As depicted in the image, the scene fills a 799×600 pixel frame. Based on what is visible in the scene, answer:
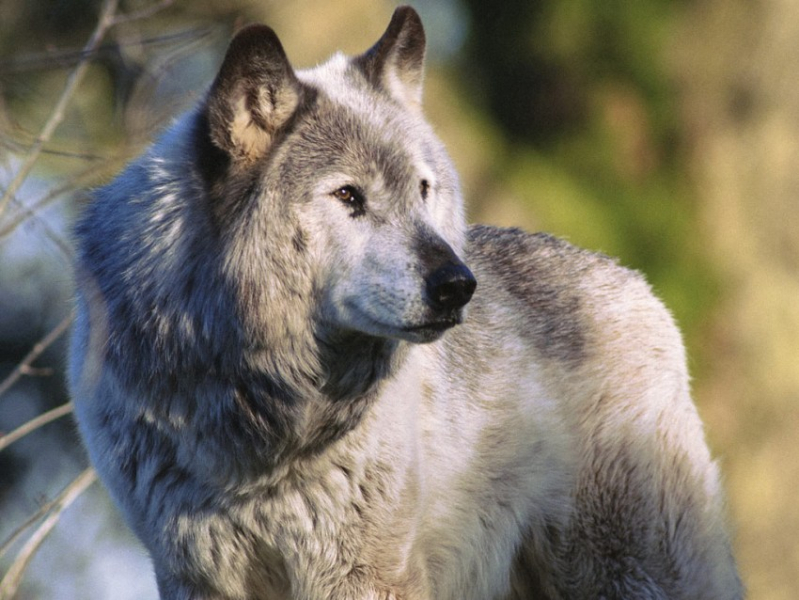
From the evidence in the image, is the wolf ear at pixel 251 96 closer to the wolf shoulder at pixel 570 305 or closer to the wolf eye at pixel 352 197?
the wolf eye at pixel 352 197

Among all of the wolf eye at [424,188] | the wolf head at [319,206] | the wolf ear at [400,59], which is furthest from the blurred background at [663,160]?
the wolf head at [319,206]

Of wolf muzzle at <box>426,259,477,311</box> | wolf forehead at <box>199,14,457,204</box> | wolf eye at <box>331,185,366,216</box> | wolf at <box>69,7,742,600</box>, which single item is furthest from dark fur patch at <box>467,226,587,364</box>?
wolf muzzle at <box>426,259,477,311</box>

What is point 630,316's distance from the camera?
15.8ft

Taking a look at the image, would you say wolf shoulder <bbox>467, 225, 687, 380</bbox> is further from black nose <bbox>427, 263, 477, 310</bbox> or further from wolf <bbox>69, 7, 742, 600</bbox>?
black nose <bbox>427, 263, 477, 310</bbox>

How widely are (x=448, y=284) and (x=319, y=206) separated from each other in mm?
489

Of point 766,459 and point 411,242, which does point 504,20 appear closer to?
point 766,459

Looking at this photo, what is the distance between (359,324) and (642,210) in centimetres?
544

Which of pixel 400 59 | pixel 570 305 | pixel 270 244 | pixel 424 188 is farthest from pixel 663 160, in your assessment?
pixel 270 244

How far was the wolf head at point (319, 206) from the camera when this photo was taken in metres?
3.27

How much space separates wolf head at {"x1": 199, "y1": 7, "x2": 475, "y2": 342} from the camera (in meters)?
3.27

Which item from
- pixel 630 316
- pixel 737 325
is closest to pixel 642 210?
pixel 737 325

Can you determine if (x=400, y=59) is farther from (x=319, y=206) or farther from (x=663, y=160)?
(x=663, y=160)

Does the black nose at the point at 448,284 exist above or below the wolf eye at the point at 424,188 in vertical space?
below

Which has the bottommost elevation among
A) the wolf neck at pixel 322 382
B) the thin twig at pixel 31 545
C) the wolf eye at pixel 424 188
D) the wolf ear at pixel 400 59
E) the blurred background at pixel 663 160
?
the thin twig at pixel 31 545
